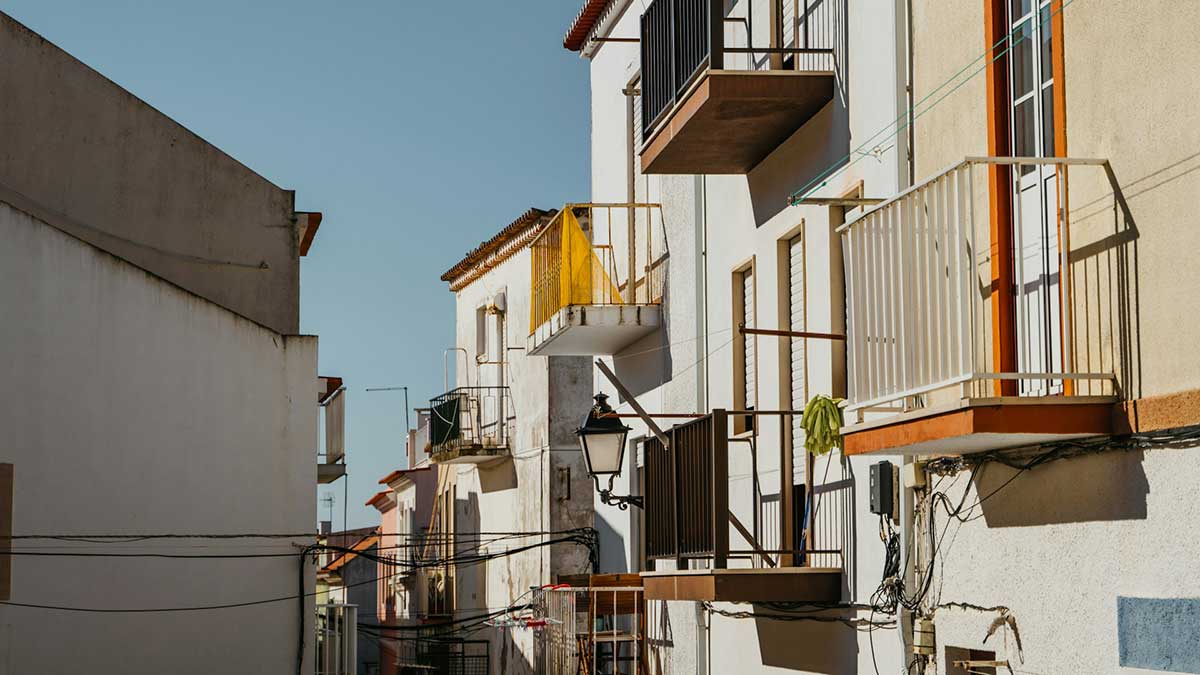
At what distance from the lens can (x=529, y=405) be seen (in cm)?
2597

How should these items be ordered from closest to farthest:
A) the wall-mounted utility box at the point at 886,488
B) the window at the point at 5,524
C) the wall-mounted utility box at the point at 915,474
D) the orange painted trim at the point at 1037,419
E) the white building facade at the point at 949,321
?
the white building facade at the point at 949,321 → the orange painted trim at the point at 1037,419 → the wall-mounted utility box at the point at 915,474 → the wall-mounted utility box at the point at 886,488 → the window at the point at 5,524

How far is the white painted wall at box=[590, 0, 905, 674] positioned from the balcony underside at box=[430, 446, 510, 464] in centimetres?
921

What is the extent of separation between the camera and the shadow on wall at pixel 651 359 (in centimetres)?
1644

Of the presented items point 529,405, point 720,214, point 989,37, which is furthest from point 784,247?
point 529,405

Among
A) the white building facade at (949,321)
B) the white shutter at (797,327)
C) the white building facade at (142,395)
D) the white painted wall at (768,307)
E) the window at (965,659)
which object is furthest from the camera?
the white building facade at (142,395)

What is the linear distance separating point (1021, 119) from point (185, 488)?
12023 millimetres

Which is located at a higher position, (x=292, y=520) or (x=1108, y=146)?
(x=1108, y=146)

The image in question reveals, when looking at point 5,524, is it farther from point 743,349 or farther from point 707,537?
point 707,537

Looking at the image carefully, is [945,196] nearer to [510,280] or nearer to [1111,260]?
[1111,260]

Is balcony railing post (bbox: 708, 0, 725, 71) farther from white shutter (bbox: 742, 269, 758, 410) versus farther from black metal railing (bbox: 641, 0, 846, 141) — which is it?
white shutter (bbox: 742, 269, 758, 410)

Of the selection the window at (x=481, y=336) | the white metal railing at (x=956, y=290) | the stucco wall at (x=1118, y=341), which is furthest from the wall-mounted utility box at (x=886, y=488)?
the window at (x=481, y=336)

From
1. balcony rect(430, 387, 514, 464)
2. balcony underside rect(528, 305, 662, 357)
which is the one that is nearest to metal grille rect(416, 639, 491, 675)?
balcony rect(430, 387, 514, 464)

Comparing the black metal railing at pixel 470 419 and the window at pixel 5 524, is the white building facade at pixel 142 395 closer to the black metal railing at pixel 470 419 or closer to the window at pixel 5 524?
the window at pixel 5 524

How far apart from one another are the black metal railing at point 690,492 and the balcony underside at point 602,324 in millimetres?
3699
